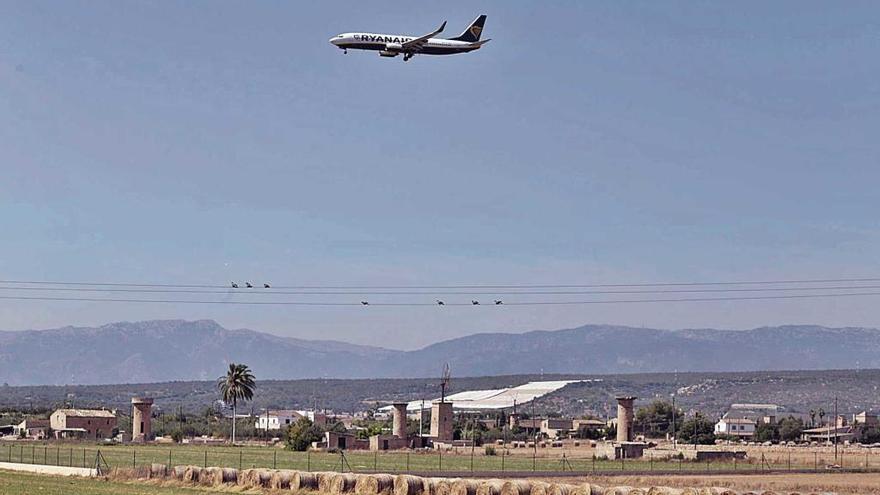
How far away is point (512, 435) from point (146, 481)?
318ft

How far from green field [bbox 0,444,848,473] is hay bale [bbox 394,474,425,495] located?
23.4 m

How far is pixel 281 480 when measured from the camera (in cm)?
5422

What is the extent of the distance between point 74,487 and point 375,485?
42.7 feet

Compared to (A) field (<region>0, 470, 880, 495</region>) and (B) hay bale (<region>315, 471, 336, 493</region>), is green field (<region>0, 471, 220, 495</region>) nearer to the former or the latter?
(A) field (<region>0, 470, 880, 495</region>)

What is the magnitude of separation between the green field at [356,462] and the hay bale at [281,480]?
19.8 meters

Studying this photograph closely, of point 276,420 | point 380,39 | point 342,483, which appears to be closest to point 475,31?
point 380,39

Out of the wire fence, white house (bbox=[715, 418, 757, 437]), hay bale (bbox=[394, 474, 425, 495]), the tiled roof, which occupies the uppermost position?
the tiled roof

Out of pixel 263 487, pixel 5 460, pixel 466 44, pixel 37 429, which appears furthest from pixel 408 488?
pixel 37 429

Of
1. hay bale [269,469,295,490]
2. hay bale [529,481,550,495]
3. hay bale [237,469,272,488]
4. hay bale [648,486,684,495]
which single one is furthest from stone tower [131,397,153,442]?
hay bale [648,486,684,495]

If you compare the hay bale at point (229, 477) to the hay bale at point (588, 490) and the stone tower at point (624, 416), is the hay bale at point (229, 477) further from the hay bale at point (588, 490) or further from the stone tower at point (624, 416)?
the stone tower at point (624, 416)

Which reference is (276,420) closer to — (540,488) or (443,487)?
Answer: (443,487)

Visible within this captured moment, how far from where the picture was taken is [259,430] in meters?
153

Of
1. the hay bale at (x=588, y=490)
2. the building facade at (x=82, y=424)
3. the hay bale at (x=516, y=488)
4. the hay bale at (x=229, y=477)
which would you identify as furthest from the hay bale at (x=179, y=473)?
the building facade at (x=82, y=424)

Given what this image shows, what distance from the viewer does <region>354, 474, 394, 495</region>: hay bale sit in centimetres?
5084
